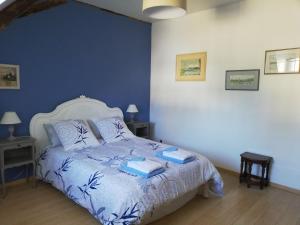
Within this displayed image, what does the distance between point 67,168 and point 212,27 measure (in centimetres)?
304

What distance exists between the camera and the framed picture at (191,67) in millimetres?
3912

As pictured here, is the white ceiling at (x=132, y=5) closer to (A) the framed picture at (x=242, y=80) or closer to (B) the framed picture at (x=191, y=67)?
(B) the framed picture at (x=191, y=67)

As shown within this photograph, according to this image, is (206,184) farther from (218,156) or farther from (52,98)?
(52,98)

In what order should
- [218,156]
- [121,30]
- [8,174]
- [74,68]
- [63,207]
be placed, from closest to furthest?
[63,207], [8,174], [74,68], [218,156], [121,30]

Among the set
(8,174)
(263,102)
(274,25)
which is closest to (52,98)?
(8,174)

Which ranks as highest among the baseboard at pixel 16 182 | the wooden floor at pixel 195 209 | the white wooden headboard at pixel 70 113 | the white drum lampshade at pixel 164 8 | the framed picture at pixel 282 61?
the white drum lampshade at pixel 164 8

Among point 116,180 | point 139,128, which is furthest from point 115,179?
point 139,128

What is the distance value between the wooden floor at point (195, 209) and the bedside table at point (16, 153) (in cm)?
36

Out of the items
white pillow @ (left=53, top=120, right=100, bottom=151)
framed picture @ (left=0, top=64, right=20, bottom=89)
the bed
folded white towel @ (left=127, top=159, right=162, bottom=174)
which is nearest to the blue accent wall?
framed picture @ (left=0, top=64, right=20, bottom=89)

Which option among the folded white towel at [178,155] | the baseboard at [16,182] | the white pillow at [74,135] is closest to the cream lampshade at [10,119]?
the white pillow at [74,135]

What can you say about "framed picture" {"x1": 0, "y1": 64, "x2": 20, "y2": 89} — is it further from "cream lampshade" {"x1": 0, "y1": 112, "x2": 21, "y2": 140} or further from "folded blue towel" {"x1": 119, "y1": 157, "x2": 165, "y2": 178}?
"folded blue towel" {"x1": 119, "y1": 157, "x2": 165, "y2": 178}

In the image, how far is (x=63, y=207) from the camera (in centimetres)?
255

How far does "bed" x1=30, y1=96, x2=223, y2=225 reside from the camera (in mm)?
1973

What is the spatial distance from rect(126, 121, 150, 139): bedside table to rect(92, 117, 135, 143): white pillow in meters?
0.56
